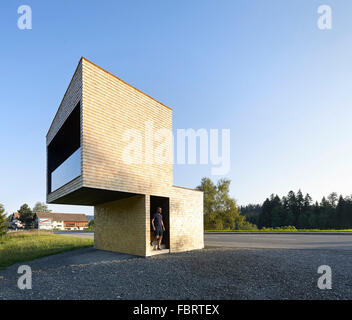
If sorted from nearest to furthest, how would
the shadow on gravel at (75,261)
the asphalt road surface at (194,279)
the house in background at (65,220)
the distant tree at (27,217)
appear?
the asphalt road surface at (194,279) < the shadow on gravel at (75,261) < the distant tree at (27,217) < the house in background at (65,220)

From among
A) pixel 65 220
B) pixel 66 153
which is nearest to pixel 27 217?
pixel 65 220

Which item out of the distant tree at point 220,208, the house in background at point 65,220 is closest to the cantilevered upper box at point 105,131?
the distant tree at point 220,208

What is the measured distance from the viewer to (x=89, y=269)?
7211mm

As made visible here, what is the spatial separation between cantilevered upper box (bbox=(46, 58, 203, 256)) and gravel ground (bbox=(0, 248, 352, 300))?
245cm

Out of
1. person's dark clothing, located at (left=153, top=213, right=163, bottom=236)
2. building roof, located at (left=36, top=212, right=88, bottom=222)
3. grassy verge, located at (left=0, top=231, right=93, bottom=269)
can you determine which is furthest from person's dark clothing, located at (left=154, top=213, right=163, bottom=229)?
building roof, located at (left=36, top=212, right=88, bottom=222)

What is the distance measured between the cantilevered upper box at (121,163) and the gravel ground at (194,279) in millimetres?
2449

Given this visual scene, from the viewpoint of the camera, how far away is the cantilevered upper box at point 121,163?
8023mm

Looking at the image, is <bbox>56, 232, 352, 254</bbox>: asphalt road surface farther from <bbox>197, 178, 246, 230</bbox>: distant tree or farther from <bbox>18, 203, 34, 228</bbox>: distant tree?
<bbox>18, 203, 34, 228</bbox>: distant tree

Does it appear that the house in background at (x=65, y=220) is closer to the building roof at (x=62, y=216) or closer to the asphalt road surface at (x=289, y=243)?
the building roof at (x=62, y=216)

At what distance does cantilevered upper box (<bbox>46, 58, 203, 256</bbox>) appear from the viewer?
8023mm

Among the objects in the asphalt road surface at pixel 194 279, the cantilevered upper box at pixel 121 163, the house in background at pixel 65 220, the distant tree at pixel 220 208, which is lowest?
the house in background at pixel 65 220

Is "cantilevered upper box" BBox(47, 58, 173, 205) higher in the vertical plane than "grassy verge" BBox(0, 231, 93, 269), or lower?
higher
